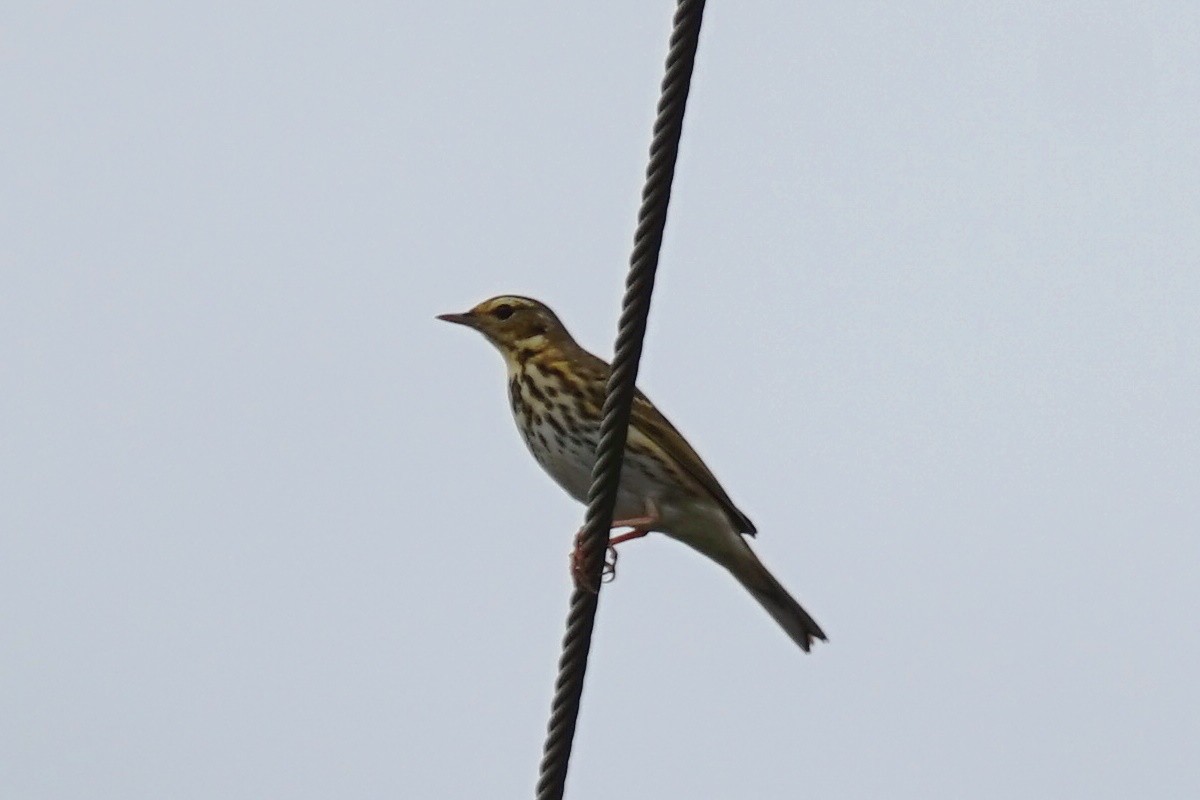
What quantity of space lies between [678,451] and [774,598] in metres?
0.77

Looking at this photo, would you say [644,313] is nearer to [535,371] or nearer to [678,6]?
[678,6]

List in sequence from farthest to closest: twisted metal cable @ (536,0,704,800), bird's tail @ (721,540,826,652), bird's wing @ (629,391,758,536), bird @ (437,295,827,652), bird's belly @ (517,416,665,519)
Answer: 1. bird's tail @ (721,540,826,652)
2. bird's wing @ (629,391,758,536)
3. bird @ (437,295,827,652)
4. bird's belly @ (517,416,665,519)
5. twisted metal cable @ (536,0,704,800)

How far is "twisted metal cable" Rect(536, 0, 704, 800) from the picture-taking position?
4.98 m

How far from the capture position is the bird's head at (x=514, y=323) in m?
8.94

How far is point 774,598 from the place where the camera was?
877cm

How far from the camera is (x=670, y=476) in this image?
8.52 m

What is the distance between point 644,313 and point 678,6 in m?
0.76

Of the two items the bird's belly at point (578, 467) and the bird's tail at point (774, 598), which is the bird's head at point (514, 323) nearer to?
the bird's belly at point (578, 467)

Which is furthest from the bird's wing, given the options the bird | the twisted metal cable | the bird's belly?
the twisted metal cable

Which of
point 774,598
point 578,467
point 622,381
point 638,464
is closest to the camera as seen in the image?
point 622,381

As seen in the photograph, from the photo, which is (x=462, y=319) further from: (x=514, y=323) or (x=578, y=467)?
(x=578, y=467)

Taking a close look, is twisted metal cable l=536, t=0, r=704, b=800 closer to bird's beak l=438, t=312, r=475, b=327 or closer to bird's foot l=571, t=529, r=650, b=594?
bird's foot l=571, t=529, r=650, b=594

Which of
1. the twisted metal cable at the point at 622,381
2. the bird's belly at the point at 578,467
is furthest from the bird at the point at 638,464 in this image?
the twisted metal cable at the point at 622,381

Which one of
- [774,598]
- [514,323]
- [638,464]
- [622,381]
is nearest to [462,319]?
[514,323]
